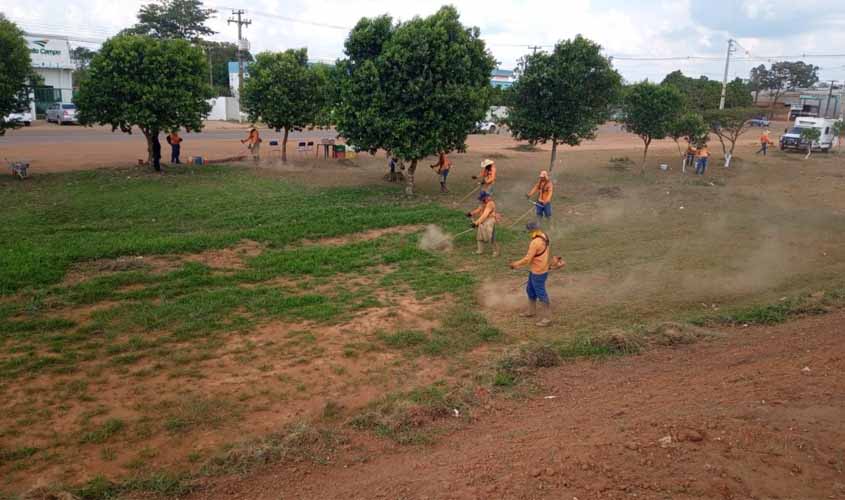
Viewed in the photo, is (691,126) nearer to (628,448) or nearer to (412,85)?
(412,85)

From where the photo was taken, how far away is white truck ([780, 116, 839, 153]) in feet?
132

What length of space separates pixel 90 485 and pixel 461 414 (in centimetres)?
360

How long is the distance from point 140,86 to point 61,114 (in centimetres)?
2756

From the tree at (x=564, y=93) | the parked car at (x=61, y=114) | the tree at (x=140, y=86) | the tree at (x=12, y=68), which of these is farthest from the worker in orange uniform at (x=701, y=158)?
the parked car at (x=61, y=114)

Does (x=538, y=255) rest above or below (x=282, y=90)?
below

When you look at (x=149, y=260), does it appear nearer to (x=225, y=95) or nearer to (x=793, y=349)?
(x=793, y=349)

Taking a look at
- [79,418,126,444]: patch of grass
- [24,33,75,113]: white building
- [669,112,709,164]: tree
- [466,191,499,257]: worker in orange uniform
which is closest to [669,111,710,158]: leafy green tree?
Result: [669,112,709,164]: tree

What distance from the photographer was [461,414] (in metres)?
6.66

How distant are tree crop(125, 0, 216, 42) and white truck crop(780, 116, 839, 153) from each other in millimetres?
53492

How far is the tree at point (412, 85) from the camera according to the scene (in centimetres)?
1802

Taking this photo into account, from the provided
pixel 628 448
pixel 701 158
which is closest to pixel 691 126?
pixel 701 158

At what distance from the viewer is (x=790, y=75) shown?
298ft

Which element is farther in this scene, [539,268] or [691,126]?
[691,126]

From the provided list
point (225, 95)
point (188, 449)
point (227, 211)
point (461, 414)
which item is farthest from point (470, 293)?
point (225, 95)
